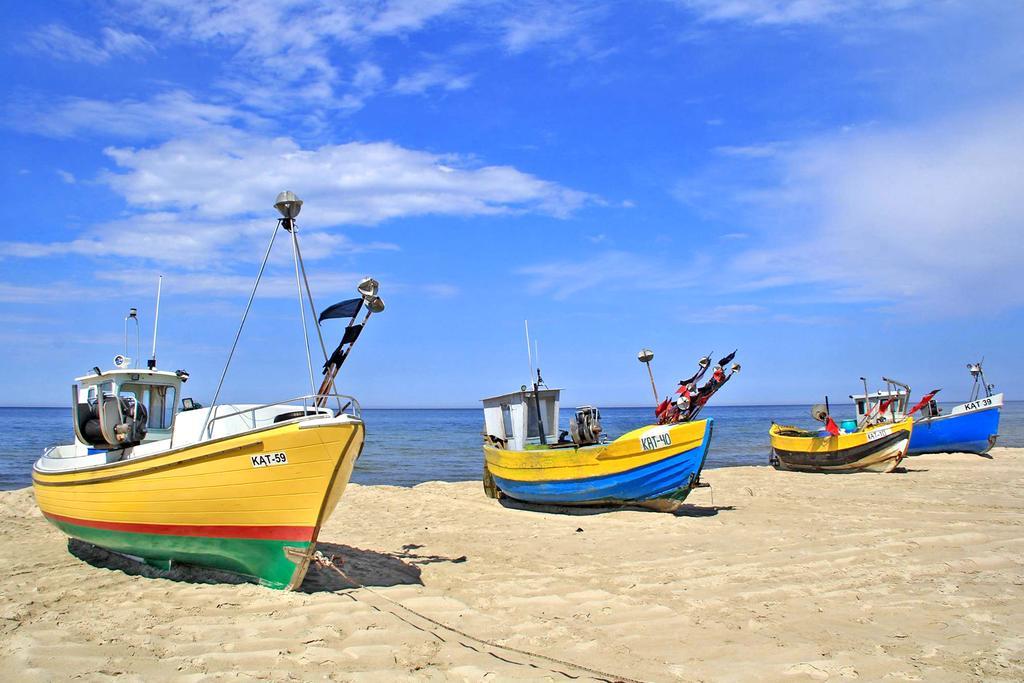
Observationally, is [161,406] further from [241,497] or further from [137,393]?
[241,497]

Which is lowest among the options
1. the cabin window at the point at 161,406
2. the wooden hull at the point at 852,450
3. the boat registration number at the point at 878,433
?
the wooden hull at the point at 852,450

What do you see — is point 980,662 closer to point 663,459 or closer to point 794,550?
point 794,550

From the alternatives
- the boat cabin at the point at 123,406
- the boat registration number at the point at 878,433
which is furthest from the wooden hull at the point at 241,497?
the boat registration number at the point at 878,433

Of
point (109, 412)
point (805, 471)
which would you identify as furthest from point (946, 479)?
point (109, 412)

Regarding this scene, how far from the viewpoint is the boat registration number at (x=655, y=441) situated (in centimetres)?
1411

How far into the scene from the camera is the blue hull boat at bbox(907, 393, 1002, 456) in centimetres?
2844

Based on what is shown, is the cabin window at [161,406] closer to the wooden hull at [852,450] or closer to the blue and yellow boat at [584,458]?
the blue and yellow boat at [584,458]

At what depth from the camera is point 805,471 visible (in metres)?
25.3

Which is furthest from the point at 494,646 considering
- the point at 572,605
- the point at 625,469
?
the point at 625,469

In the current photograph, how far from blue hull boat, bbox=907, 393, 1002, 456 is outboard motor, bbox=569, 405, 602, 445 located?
1874 cm

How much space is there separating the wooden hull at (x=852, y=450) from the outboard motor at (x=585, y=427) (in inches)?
478

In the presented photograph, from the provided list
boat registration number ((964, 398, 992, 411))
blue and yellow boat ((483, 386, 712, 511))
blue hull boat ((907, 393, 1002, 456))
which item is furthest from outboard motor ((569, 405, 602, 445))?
boat registration number ((964, 398, 992, 411))

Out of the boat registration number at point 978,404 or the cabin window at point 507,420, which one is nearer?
the cabin window at point 507,420

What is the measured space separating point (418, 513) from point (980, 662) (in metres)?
11.3
